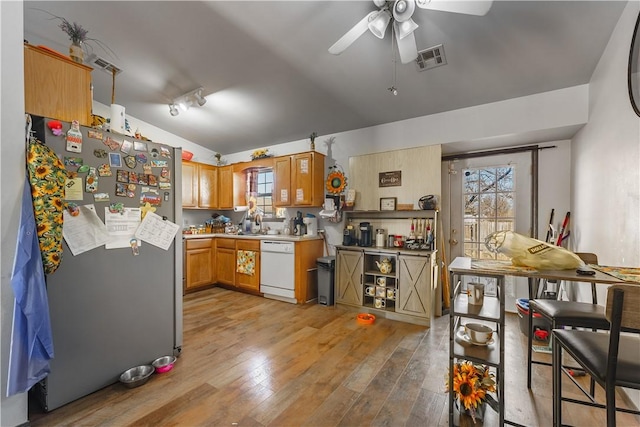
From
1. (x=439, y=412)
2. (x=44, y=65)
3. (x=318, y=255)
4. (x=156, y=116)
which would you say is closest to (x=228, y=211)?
(x=156, y=116)

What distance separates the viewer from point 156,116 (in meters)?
4.29

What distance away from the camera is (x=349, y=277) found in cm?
361

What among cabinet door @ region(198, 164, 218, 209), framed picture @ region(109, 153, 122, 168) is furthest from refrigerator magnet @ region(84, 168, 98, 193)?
cabinet door @ region(198, 164, 218, 209)

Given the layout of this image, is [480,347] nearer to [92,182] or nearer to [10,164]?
[92,182]

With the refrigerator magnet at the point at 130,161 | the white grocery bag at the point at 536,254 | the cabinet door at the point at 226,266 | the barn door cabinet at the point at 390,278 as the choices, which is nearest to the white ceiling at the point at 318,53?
the refrigerator magnet at the point at 130,161

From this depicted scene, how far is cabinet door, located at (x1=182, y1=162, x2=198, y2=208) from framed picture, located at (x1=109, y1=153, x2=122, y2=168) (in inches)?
113

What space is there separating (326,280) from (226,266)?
1.94m

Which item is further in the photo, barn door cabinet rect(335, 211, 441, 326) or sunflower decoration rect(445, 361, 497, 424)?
barn door cabinet rect(335, 211, 441, 326)

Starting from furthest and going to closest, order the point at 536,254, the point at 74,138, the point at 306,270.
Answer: the point at 306,270 → the point at 74,138 → the point at 536,254

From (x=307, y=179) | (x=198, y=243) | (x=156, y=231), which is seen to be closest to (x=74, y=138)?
(x=156, y=231)

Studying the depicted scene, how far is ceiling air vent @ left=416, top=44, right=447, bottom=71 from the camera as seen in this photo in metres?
2.35

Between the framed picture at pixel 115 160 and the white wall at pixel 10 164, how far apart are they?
45 cm

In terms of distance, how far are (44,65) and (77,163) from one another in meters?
0.66

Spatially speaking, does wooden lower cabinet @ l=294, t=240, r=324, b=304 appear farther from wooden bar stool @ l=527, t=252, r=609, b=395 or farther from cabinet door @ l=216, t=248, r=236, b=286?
wooden bar stool @ l=527, t=252, r=609, b=395
